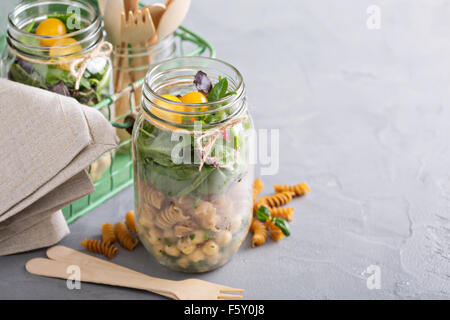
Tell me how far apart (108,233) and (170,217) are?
21 centimetres

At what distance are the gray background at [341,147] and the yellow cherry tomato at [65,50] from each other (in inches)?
12.6

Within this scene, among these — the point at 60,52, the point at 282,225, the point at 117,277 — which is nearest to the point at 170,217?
the point at 117,277

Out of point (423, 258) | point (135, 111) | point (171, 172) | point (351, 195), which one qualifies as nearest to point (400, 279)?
point (423, 258)

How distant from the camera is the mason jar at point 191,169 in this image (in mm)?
941

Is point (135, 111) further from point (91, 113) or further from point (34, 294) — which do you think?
point (34, 294)

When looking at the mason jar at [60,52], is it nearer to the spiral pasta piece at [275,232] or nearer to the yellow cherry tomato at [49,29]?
the yellow cherry tomato at [49,29]

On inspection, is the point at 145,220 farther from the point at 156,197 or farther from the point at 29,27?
the point at 29,27

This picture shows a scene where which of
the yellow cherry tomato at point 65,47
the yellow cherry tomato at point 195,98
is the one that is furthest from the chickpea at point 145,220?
the yellow cherry tomato at point 65,47

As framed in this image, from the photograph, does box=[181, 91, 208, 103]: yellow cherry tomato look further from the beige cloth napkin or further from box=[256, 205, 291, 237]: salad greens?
box=[256, 205, 291, 237]: salad greens

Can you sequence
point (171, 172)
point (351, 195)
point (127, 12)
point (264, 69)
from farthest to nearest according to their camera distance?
point (264, 69), point (351, 195), point (127, 12), point (171, 172)

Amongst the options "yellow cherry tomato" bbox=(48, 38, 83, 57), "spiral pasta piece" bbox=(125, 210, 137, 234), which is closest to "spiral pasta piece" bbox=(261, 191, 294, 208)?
"spiral pasta piece" bbox=(125, 210, 137, 234)

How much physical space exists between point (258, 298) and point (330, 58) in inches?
35.9

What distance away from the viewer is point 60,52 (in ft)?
3.56

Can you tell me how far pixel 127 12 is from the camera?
1157 millimetres
